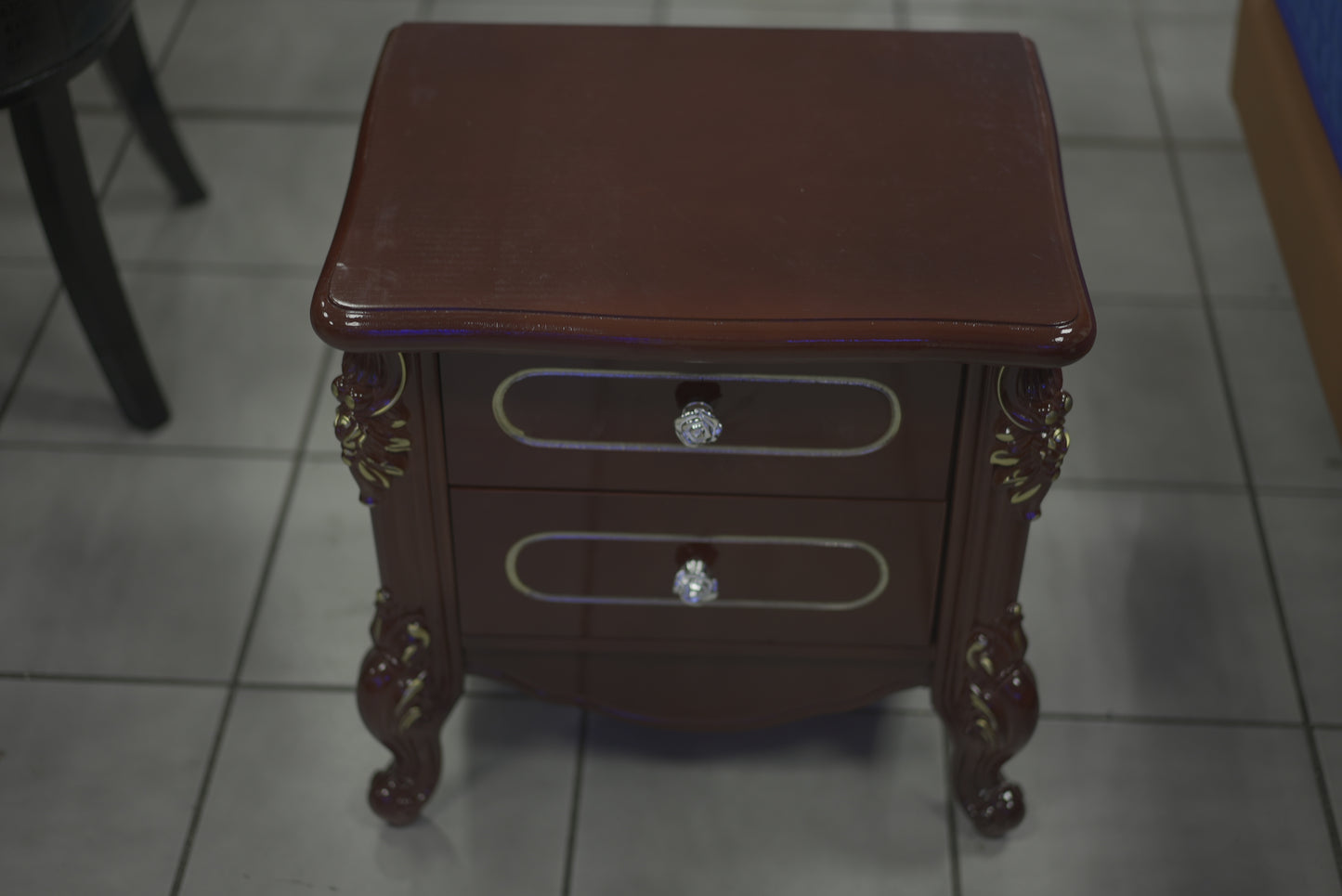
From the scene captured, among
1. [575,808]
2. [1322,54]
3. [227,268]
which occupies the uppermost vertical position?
[1322,54]

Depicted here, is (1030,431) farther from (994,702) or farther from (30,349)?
(30,349)

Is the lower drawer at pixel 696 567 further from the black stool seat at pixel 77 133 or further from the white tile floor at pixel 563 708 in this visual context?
the black stool seat at pixel 77 133

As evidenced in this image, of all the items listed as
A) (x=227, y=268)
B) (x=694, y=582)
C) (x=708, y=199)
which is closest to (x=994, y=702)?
(x=694, y=582)

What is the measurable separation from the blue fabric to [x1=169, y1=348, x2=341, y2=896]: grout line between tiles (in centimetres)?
131

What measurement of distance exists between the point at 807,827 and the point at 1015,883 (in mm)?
224

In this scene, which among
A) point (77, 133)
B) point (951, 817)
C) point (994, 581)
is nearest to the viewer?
point (994, 581)

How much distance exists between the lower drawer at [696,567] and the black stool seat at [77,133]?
0.70 meters

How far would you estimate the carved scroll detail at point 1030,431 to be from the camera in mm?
1203

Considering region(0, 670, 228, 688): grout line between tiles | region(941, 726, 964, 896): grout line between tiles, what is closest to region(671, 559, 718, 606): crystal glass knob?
region(941, 726, 964, 896): grout line between tiles

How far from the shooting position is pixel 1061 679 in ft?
5.74

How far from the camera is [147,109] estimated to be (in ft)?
7.04

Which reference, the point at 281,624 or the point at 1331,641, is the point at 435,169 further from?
the point at 1331,641

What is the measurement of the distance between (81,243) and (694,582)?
2.99 ft

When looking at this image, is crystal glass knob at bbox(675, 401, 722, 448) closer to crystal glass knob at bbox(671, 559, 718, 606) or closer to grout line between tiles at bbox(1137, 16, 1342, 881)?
crystal glass knob at bbox(671, 559, 718, 606)
